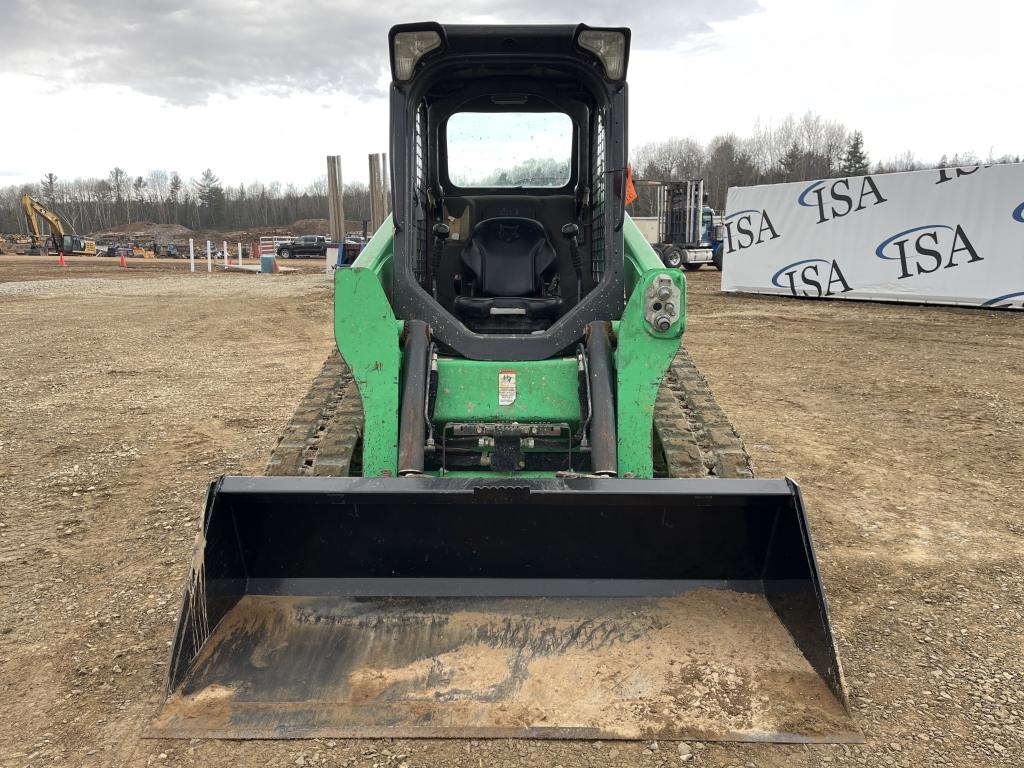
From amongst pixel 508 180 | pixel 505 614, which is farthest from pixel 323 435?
pixel 508 180

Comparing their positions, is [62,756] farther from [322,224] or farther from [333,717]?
[322,224]

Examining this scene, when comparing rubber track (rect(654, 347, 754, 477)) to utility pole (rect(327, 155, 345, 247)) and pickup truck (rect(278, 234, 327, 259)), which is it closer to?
utility pole (rect(327, 155, 345, 247))

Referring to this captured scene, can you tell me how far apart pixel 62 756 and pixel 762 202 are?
16469 mm

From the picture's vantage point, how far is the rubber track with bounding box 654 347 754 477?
355 centimetres

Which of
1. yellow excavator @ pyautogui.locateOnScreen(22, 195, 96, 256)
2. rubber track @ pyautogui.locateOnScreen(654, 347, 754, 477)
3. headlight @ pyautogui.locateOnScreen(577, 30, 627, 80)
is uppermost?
yellow excavator @ pyautogui.locateOnScreen(22, 195, 96, 256)

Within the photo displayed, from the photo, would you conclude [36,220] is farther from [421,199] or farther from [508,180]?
[421,199]

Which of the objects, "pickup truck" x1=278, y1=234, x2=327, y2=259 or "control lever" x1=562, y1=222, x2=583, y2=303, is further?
"pickup truck" x1=278, y1=234, x2=327, y2=259

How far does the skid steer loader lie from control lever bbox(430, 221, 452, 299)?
116 mm

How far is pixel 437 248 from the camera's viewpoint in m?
4.69

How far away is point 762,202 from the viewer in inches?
645

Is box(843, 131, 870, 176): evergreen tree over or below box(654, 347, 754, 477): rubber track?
over

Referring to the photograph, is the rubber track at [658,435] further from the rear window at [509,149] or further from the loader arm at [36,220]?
the loader arm at [36,220]

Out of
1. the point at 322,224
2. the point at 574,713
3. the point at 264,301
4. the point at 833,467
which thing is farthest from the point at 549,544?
the point at 322,224

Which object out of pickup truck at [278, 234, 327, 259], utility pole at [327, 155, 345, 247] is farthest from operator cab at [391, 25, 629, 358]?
pickup truck at [278, 234, 327, 259]
